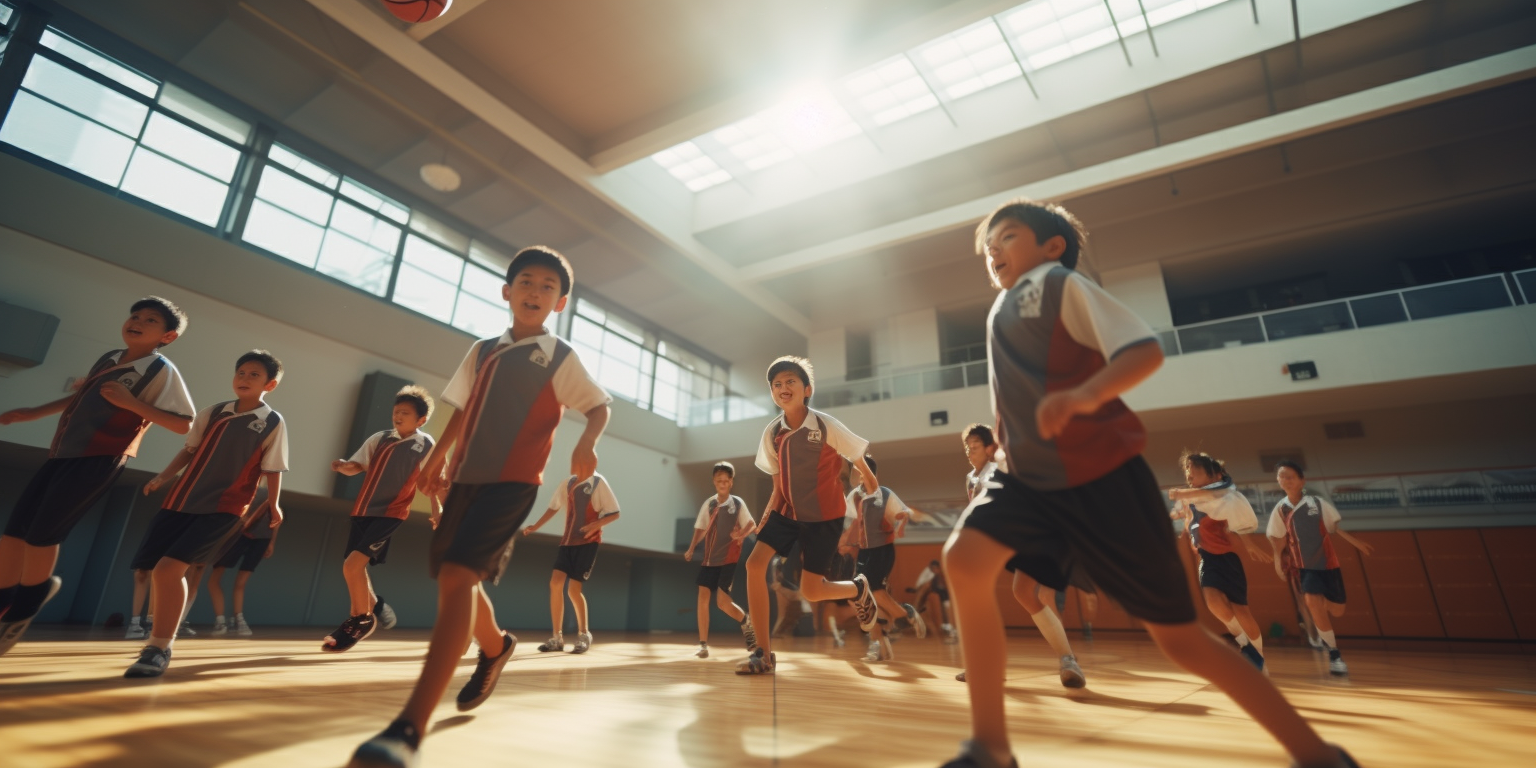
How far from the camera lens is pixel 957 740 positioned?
6.02 feet

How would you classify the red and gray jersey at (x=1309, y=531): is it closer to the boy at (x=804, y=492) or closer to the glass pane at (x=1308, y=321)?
the boy at (x=804, y=492)

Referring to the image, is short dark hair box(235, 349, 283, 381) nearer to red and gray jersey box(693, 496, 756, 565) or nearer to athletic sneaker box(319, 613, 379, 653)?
athletic sneaker box(319, 613, 379, 653)

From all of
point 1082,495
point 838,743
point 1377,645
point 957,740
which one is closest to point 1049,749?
point 957,740

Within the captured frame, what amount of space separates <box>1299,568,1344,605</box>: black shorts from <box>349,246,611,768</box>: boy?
22.1 feet

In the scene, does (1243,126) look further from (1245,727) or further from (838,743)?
(838,743)

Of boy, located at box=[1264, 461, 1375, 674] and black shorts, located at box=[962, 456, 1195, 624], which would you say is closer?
black shorts, located at box=[962, 456, 1195, 624]

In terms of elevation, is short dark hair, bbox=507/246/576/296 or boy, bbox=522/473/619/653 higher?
short dark hair, bbox=507/246/576/296

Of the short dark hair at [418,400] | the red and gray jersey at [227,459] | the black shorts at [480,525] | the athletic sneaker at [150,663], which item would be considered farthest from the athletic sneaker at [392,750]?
the short dark hair at [418,400]

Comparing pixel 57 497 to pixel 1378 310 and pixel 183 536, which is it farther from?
pixel 1378 310

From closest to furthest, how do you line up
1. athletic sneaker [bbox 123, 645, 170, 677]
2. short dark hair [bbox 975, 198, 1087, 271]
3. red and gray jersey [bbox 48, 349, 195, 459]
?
short dark hair [bbox 975, 198, 1087, 271], athletic sneaker [bbox 123, 645, 170, 677], red and gray jersey [bbox 48, 349, 195, 459]

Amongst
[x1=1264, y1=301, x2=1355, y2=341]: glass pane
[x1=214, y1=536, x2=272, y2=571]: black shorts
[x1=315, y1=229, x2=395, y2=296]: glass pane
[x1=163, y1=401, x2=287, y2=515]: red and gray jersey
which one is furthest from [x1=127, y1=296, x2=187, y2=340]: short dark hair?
[x1=1264, y1=301, x2=1355, y2=341]: glass pane

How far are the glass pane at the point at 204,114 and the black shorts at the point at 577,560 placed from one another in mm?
9329

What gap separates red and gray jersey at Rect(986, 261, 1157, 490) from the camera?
1.51 metres

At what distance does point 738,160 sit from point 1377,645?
14.0 metres
